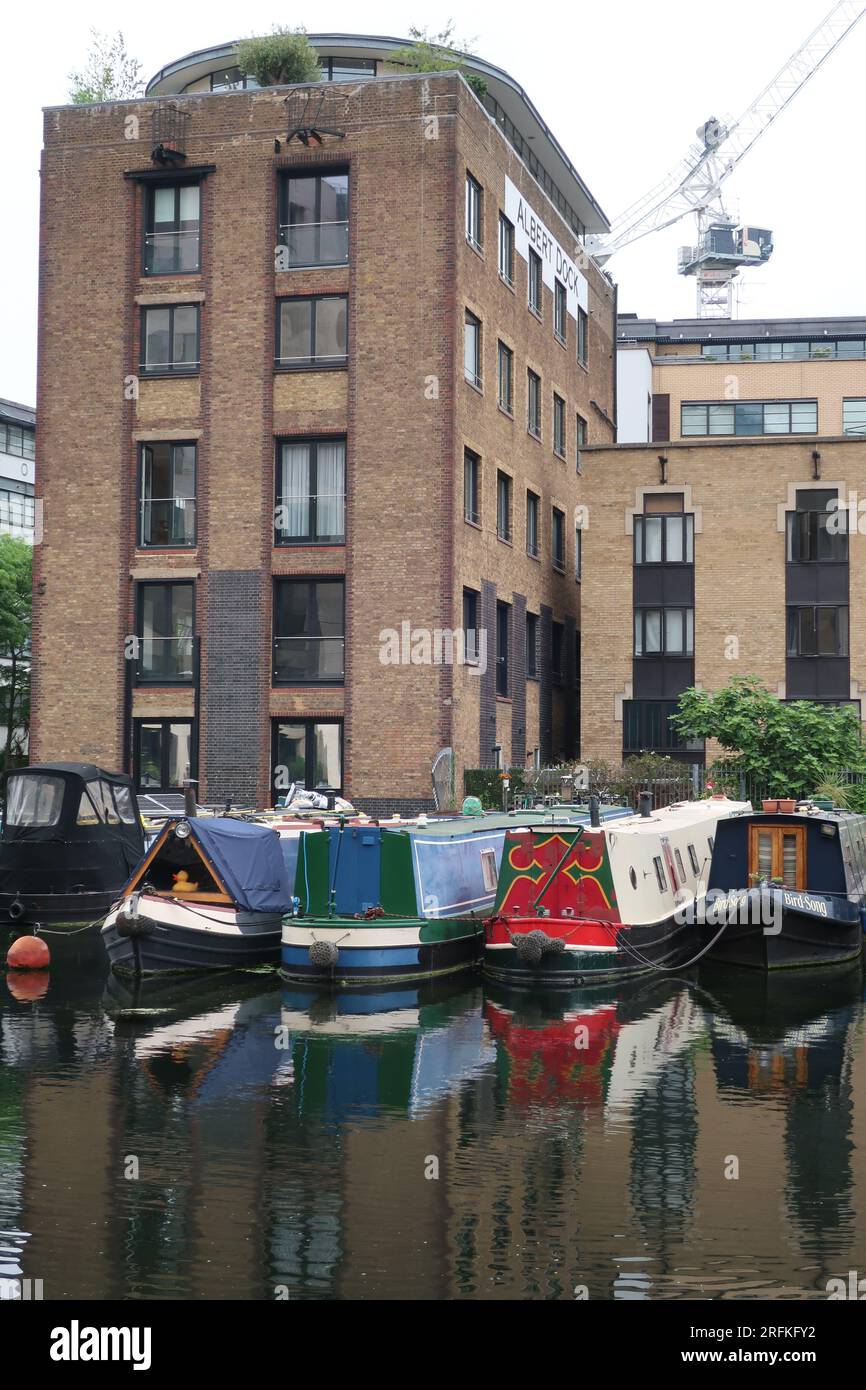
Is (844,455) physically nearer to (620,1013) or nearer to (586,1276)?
(620,1013)

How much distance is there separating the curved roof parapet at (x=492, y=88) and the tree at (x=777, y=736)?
56.9ft

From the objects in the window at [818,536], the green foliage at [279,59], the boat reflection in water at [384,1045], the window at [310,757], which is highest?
the green foliage at [279,59]

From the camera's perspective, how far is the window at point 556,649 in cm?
4728

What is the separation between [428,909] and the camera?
2408 cm

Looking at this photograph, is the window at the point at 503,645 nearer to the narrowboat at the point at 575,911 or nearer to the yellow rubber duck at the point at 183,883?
the narrowboat at the point at 575,911

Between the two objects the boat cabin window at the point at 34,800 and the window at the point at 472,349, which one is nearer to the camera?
the boat cabin window at the point at 34,800

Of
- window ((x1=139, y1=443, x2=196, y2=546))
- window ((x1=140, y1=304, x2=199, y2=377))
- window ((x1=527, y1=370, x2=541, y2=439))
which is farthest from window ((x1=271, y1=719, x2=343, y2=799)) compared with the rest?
window ((x1=527, y1=370, x2=541, y2=439))

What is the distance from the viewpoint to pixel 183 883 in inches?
984

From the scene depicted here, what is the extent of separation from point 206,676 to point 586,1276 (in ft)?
93.6

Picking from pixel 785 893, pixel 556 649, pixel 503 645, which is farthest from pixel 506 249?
pixel 785 893

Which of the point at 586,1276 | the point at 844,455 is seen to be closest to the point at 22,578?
the point at 844,455

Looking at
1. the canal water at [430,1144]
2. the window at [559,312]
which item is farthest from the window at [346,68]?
the canal water at [430,1144]

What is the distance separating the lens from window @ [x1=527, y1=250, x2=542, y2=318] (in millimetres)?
45219
